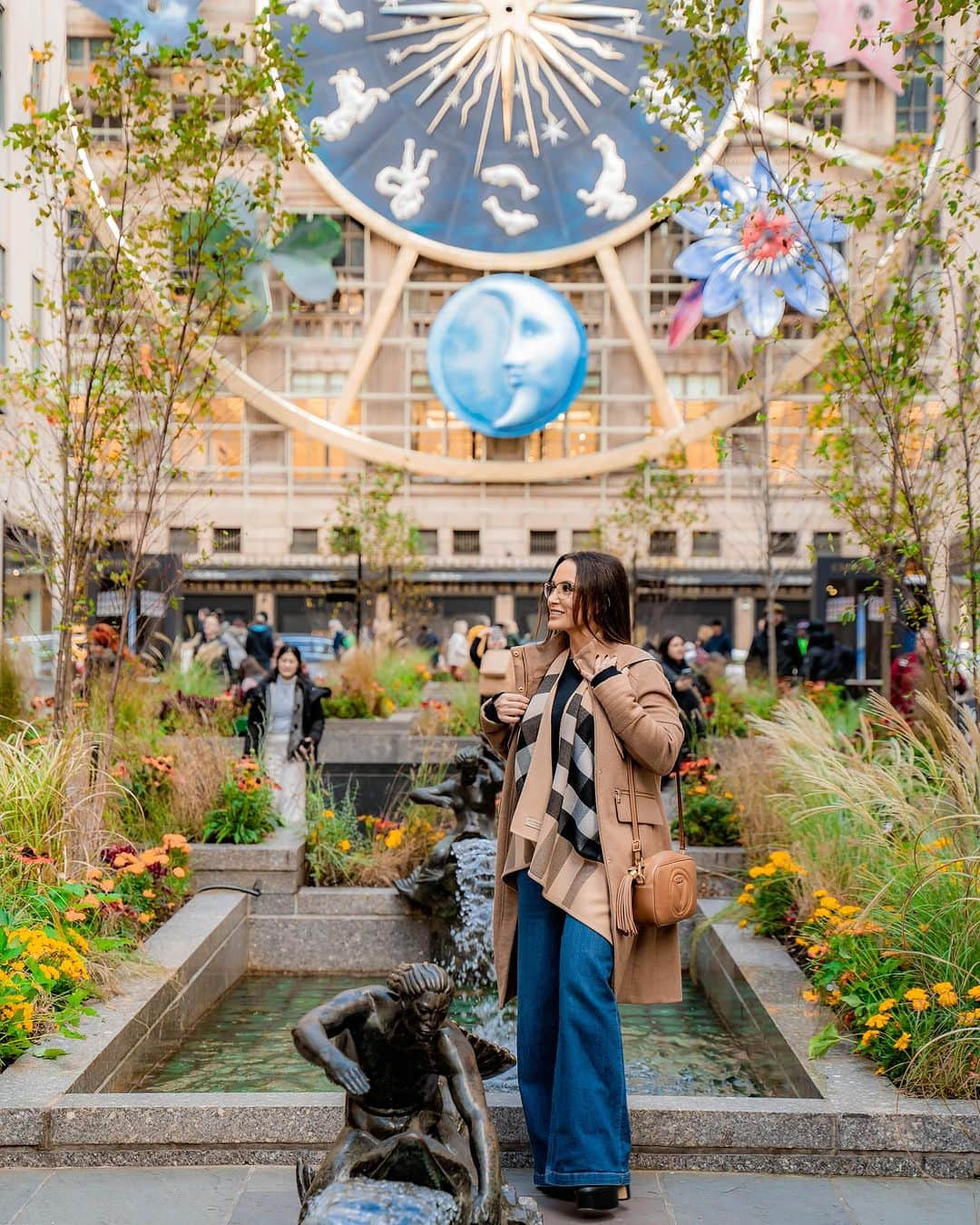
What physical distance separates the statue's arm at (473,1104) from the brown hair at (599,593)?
1.26 metres

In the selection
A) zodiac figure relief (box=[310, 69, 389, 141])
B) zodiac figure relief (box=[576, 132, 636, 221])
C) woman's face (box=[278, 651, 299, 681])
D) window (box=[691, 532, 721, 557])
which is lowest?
woman's face (box=[278, 651, 299, 681])

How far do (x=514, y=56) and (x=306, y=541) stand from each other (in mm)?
19143

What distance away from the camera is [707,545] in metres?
52.8

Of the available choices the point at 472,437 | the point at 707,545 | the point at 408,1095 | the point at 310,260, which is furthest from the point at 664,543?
the point at 408,1095

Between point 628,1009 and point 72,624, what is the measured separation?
161 inches

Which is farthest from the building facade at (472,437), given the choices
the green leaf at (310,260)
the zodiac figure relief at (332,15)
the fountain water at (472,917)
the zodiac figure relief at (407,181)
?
the fountain water at (472,917)

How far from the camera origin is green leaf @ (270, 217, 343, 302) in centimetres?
5031

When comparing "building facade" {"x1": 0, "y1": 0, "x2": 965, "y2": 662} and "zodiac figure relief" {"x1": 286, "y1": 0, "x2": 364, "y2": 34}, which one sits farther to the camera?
"building facade" {"x1": 0, "y1": 0, "x2": 965, "y2": 662}

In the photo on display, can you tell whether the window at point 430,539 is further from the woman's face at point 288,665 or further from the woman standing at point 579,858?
the woman standing at point 579,858

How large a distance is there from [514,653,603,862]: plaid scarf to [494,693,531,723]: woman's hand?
9cm

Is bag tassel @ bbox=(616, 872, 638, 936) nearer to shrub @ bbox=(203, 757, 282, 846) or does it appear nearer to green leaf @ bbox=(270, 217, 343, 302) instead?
shrub @ bbox=(203, 757, 282, 846)

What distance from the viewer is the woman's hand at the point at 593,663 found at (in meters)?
4.12

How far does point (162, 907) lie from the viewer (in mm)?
7305

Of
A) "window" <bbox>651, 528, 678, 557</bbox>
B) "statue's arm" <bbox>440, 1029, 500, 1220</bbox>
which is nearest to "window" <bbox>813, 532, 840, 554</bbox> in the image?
"window" <bbox>651, 528, 678, 557</bbox>
